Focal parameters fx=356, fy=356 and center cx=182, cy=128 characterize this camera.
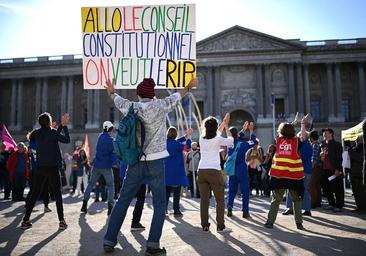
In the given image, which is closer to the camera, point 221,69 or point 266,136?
point 266,136

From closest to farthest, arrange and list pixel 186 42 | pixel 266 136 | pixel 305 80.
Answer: pixel 186 42, pixel 266 136, pixel 305 80

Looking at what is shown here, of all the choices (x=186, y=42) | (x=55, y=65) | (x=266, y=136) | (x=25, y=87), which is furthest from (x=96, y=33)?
(x=25, y=87)

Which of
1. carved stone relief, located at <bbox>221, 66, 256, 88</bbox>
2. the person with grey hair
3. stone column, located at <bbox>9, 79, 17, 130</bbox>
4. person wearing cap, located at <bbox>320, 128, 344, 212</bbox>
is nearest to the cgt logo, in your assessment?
the person with grey hair

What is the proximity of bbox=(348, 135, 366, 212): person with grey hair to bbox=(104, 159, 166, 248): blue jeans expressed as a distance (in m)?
5.99

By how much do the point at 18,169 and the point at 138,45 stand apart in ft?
25.4

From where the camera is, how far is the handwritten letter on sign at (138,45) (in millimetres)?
6566

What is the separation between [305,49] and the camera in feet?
130

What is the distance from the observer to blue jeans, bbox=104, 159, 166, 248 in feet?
13.7

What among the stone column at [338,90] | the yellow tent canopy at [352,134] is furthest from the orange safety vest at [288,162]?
the stone column at [338,90]

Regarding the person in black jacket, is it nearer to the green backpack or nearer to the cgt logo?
the green backpack

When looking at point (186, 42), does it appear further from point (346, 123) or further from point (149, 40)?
point (346, 123)

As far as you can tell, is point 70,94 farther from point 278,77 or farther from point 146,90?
point 146,90

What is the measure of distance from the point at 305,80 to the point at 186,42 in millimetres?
36402

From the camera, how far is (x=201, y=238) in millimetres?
5168
